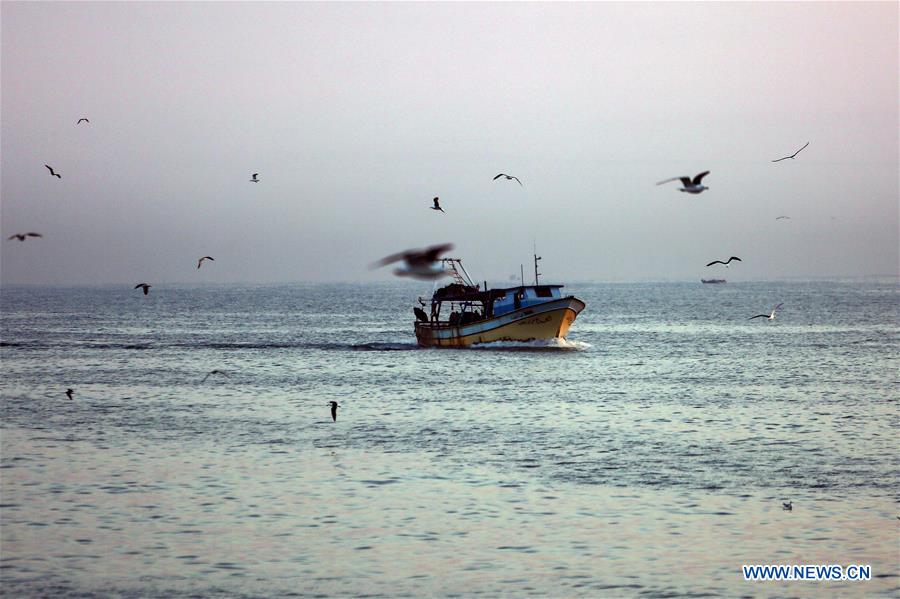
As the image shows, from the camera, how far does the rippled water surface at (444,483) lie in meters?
17.5

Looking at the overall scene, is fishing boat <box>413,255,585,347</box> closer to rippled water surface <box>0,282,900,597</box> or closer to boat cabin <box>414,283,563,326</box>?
boat cabin <box>414,283,563,326</box>

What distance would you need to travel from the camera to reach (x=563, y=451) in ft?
93.8

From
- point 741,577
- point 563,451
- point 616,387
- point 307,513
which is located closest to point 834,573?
point 741,577

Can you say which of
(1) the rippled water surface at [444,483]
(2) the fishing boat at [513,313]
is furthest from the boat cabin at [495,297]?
(1) the rippled water surface at [444,483]

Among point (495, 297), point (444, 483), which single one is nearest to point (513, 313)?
point (495, 297)

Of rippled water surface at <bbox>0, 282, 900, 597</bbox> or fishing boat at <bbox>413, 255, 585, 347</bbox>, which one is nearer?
rippled water surface at <bbox>0, 282, 900, 597</bbox>

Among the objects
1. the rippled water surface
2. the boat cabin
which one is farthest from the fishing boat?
the rippled water surface

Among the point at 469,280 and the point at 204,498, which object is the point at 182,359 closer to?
the point at 469,280

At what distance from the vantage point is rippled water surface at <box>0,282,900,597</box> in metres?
17.5

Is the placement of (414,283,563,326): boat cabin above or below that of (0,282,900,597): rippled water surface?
above

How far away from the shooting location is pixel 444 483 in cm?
2397

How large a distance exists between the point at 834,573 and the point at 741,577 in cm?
158

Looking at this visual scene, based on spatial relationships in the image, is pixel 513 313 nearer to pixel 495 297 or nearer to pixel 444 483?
pixel 495 297

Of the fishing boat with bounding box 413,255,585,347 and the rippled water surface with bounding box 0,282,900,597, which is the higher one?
the fishing boat with bounding box 413,255,585,347
